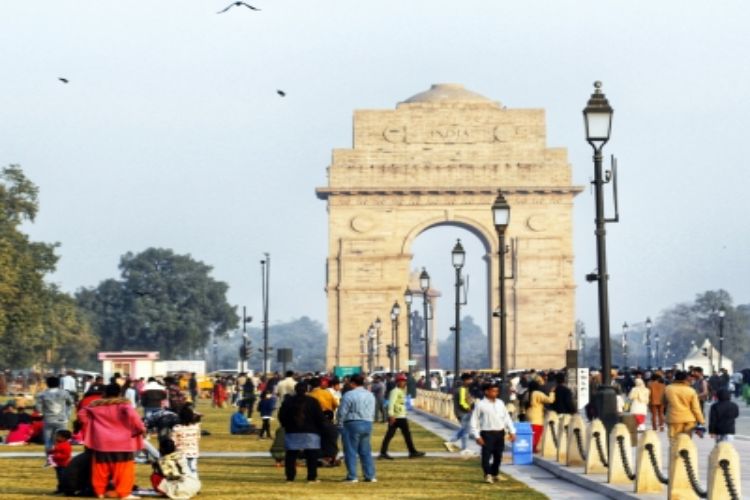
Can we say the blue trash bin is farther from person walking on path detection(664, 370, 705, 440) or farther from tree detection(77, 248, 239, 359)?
tree detection(77, 248, 239, 359)

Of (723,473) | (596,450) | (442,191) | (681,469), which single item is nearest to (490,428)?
(596,450)

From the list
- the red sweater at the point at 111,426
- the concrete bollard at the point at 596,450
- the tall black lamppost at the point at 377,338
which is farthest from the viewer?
the tall black lamppost at the point at 377,338

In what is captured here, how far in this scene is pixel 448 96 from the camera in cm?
10756

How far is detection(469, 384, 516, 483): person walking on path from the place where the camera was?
86.8ft

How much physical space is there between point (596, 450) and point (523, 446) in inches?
179

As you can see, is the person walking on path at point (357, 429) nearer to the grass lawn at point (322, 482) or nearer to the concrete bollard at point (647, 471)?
the grass lawn at point (322, 482)

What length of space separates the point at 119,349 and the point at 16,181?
74.5m

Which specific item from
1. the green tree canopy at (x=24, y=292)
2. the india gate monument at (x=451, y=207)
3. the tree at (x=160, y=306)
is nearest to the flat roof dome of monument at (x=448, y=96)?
the india gate monument at (x=451, y=207)

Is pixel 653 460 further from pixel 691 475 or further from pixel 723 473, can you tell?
pixel 723 473

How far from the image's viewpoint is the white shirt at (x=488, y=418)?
26.6 metres

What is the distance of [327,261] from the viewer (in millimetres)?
109438

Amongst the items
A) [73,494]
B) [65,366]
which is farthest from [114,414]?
[65,366]

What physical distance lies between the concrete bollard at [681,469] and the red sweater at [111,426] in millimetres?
6216

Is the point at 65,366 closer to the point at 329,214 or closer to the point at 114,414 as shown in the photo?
the point at 329,214
